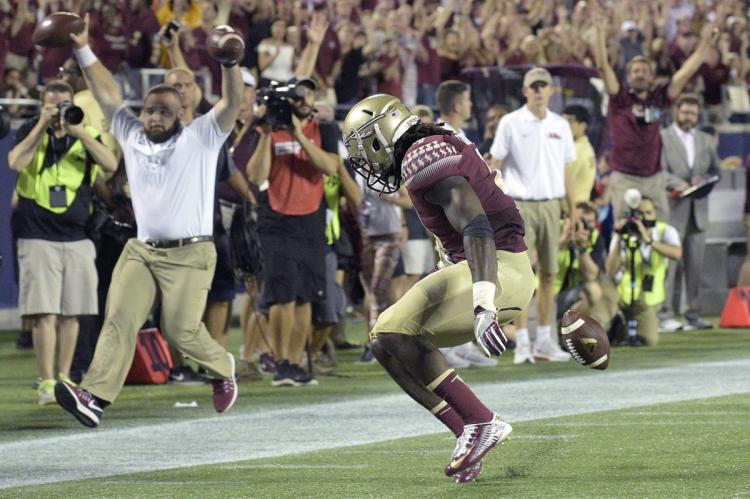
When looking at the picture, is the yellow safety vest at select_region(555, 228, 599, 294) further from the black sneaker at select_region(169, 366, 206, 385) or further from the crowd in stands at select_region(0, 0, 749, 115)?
the black sneaker at select_region(169, 366, 206, 385)

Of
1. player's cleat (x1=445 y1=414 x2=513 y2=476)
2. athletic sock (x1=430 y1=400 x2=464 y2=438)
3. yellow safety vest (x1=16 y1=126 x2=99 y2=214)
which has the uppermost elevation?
yellow safety vest (x1=16 y1=126 x2=99 y2=214)

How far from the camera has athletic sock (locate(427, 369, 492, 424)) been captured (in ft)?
24.7

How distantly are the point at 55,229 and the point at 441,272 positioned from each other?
476 cm

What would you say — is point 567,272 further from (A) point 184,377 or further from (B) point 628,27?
(B) point 628,27

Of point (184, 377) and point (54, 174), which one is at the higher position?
point (54, 174)

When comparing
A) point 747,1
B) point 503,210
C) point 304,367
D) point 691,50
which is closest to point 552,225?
point 304,367

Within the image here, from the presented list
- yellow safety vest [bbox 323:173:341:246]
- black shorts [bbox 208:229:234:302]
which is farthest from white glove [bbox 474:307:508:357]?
yellow safety vest [bbox 323:173:341:246]

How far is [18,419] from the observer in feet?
34.7

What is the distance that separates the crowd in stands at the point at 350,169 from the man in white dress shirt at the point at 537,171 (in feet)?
0.05

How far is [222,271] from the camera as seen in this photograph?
40.3 ft

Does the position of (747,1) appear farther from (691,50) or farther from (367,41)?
(367,41)

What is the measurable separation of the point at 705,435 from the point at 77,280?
474cm

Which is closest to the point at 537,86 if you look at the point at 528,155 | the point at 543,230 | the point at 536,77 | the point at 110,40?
the point at 536,77

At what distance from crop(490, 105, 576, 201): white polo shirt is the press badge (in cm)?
364
